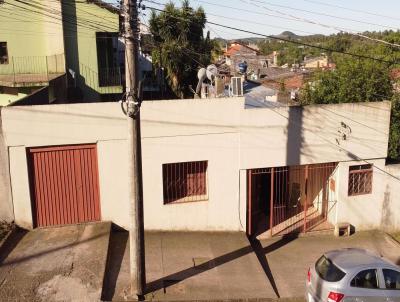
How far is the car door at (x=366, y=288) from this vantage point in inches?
356

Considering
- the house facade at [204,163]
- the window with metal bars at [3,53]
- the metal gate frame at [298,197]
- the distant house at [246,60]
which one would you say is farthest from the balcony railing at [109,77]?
the metal gate frame at [298,197]

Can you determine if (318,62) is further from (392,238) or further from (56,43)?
(392,238)

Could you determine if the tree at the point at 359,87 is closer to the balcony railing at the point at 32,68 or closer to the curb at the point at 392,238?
the curb at the point at 392,238

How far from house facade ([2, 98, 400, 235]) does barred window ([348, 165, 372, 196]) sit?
0.03 metres

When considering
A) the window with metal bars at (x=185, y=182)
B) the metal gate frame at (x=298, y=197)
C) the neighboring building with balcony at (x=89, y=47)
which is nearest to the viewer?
the window with metal bars at (x=185, y=182)

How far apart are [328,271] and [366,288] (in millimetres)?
772

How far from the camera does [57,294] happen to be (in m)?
9.23

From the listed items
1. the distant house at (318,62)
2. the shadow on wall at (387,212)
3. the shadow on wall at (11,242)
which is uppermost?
the distant house at (318,62)

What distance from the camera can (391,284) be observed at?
929 cm

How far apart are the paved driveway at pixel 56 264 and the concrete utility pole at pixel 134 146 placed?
93 cm

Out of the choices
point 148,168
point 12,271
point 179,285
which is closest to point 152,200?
point 148,168

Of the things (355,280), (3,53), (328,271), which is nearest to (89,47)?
(3,53)

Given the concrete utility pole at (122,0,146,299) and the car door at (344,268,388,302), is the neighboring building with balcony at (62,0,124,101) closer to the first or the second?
the concrete utility pole at (122,0,146,299)

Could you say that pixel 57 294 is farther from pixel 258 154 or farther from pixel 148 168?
pixel 258 154
